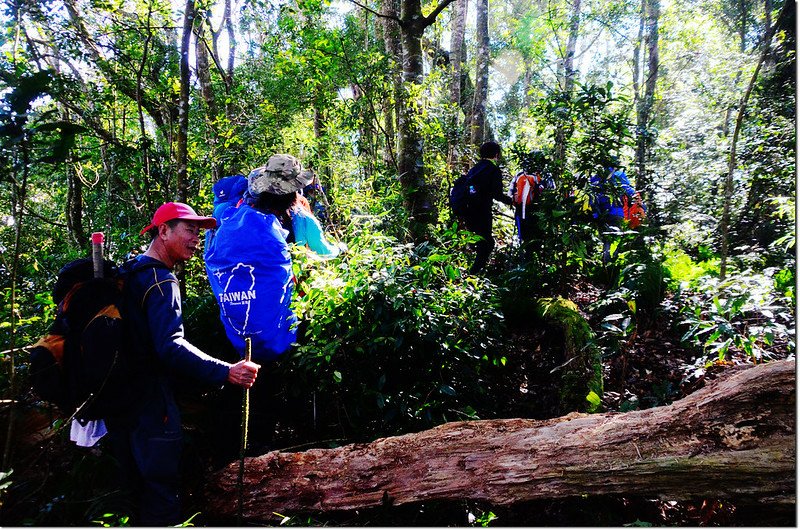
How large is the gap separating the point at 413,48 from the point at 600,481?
579cm

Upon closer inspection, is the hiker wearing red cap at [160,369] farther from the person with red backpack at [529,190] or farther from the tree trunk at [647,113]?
the tree trunk at [647,113]

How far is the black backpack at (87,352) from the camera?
2508 millimetres

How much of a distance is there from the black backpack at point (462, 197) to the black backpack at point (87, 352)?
495 centimetres

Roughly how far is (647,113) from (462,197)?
8557 millimetres

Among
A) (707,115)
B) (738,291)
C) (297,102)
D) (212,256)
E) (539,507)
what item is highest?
(297,102)

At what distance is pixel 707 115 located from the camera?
9.52 m

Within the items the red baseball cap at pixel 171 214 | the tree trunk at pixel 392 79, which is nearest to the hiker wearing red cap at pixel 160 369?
the red baseball cap at pixel 171 214

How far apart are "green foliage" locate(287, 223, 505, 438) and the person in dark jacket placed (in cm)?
302

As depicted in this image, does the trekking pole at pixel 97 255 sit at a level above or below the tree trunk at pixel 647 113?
below

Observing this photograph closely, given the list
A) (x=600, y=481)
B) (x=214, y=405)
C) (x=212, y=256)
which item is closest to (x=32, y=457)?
(x=214, y=405)

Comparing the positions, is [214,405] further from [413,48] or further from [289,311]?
[413,48]

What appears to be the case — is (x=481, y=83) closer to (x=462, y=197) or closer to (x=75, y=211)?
(x=462, y=197)

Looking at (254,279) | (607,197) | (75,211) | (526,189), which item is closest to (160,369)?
(254,279)

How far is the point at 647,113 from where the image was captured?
12586mm
